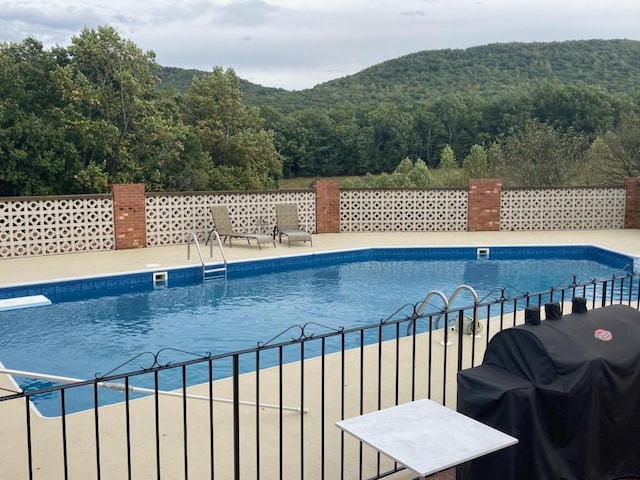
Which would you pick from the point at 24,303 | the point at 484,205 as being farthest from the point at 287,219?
the point at 24,303

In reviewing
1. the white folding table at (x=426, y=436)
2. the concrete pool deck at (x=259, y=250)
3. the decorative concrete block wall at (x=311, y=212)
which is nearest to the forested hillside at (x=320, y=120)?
the decorative concrete block wall at (x=311, y=212)

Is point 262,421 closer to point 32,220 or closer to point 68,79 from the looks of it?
point 32,220

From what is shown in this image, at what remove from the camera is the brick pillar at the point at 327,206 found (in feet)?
51.1

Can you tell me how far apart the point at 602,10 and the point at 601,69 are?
45.9 feet

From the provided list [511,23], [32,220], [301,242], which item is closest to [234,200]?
[301,242]

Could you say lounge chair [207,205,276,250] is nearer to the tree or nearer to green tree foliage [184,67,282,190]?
the tree

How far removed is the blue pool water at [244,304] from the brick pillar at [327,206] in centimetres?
237

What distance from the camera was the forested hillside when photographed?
70.2 feet

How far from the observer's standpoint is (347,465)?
13.0 ft

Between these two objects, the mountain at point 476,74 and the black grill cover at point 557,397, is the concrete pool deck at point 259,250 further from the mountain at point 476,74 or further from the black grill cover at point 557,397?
the mountain at point 476,74

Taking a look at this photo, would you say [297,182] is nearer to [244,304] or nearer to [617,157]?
[617,157]

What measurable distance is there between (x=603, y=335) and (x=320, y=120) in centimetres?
3739

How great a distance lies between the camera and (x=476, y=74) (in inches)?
1678

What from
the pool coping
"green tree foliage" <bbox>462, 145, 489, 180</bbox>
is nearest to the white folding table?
the pool coping
